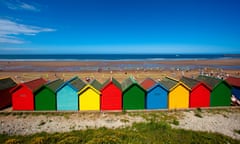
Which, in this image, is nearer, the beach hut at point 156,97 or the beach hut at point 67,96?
the beach hut at point 67,96

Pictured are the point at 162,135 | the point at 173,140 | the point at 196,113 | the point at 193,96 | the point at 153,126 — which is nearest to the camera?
the point at 173,140

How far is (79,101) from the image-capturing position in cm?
1131

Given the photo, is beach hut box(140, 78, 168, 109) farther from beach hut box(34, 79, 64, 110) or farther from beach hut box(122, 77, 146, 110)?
beach hut box(34, 79, 64, 110)

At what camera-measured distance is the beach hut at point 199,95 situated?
1175cm

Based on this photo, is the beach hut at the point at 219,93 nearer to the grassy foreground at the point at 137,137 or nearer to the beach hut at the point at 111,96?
the grassy foreground at the point at 137,137

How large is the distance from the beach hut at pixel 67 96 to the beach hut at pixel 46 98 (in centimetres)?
34

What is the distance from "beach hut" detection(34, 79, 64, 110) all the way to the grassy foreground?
3452 millimetres

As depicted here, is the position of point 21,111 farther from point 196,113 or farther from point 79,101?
point 196,113

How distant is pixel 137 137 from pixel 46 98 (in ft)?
24.7

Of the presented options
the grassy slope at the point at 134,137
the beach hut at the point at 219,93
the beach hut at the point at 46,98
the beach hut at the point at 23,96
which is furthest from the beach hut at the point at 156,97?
the beach hut at the point at 23,96

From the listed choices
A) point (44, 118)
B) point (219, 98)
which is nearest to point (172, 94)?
point (219, 98)

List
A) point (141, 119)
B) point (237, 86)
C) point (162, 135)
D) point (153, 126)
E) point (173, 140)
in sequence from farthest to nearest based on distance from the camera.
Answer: point (237, 86)
point (141, 119)
point (153, 126)
point (162, 135)
point (173, 140)

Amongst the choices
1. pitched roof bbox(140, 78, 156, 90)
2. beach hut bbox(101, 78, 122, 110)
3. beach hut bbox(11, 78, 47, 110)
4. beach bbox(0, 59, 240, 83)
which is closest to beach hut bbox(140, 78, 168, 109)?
pitched roof bbox(140, 78, 156, 90)

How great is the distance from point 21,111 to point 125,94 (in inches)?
294
